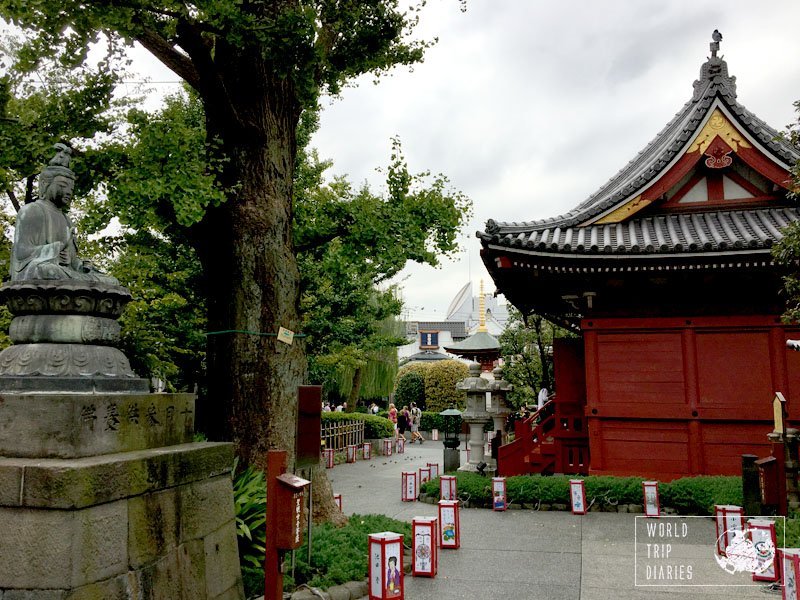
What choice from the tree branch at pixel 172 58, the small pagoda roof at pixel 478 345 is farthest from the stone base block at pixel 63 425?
the small pagoda roof at pixel 478 345

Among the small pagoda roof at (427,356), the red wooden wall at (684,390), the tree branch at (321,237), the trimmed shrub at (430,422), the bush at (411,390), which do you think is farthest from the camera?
the small pagoda roof at (427,356)

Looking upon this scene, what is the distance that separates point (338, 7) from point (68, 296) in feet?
17.0

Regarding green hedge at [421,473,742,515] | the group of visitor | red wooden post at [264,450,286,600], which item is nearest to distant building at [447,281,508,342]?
the group of visitor

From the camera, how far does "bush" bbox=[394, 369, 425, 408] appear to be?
3891cm

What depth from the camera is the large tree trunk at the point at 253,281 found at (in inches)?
297

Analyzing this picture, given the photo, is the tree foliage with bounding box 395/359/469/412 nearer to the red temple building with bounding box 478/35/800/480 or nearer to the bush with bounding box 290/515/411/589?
the red temple building with bounding box 478/35/800/480

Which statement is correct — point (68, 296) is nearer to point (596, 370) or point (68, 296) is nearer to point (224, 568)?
point (224, 568)

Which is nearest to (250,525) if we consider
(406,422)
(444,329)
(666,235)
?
Result: (666,235)

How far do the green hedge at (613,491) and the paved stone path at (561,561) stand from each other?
262 millimetres

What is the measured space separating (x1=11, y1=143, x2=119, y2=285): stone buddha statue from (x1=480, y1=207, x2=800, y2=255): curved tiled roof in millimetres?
7479

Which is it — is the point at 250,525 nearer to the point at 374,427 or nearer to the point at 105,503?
the point at 105,503

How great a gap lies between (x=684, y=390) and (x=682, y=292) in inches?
72.7

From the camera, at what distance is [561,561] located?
7473 mm

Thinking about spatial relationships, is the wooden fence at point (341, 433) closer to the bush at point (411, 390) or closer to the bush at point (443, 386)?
the bush at point (443, 386)
